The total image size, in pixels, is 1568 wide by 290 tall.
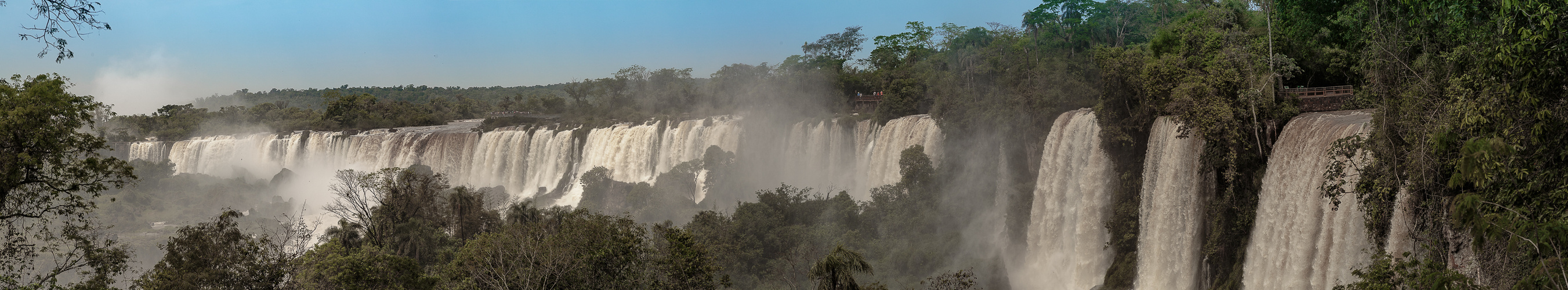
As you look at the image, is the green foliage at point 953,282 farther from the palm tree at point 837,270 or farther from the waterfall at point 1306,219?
the palm tree at point 837,270

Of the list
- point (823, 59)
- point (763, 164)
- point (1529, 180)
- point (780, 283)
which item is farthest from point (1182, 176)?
point (823, 59)

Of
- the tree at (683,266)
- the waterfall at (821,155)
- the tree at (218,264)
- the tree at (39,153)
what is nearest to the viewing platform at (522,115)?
the waterfall at (821,155)

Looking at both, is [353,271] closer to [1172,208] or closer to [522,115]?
[1172,208]

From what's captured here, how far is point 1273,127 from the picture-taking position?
17.7 m

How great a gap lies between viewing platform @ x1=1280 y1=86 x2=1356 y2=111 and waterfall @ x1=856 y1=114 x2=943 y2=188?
586 inches

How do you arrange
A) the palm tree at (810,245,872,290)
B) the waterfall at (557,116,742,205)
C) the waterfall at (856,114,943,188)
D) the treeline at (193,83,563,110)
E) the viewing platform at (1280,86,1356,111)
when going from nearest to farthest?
the palm tree at (810,245,872,290) → the viewing platform at (1280,86,1356,111) → the waterfall at (856,114,943,188) → the waterfall at (557,116,742,205) → the treeline at (193,83,563,110)

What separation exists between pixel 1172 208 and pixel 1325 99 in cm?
372

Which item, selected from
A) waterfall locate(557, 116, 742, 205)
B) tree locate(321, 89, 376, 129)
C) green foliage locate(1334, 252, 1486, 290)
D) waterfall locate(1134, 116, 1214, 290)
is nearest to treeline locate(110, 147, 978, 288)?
waterfall locate(557, 116, 742, 205)

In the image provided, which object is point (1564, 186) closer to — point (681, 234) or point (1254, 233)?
point (1254, 233)

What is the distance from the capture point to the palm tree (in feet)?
36.7

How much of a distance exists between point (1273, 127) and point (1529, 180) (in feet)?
29.7

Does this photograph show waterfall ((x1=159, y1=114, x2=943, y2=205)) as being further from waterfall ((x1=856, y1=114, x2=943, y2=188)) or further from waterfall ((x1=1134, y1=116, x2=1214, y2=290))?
waterfall ((x1=1134, y1=116, x2=1214, y2=290))

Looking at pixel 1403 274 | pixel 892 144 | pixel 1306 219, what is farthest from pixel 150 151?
pixel 1403 274

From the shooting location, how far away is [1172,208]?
18.7 meters
